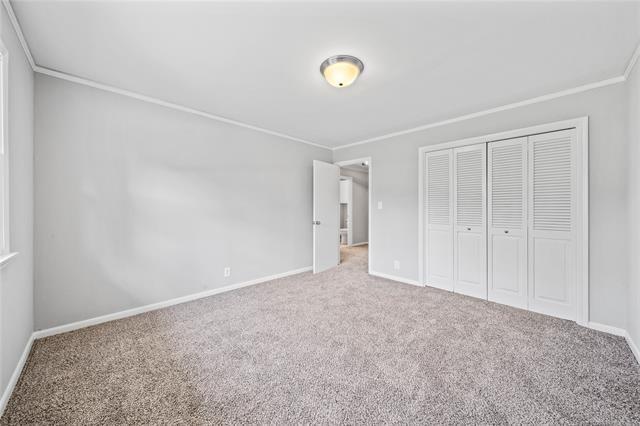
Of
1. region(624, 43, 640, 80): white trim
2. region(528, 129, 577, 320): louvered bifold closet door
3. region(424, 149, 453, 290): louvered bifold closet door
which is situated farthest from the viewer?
region(424, 149, 453, 290): louvered bifold closet door

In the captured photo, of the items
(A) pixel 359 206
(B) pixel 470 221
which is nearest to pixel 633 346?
(B) pixel 470 221

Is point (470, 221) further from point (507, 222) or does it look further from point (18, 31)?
point (18, 31)

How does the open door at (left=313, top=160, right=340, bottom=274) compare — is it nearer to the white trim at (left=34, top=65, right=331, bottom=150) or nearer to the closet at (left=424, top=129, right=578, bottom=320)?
the white trim at (left=34, top=65, right=331, bottom=150)

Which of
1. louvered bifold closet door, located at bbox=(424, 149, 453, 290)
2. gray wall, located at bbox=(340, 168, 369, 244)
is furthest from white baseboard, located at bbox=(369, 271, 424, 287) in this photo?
gray wall, located at bbox=(340, 168, 369, 244)

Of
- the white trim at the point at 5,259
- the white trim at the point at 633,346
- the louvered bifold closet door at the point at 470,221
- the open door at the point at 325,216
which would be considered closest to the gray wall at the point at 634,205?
the white trim at the point at 633,346

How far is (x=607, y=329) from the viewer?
2.40 metres

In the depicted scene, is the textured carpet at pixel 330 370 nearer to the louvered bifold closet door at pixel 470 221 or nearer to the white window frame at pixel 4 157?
the louvered bifold closet door at pixel 470 221

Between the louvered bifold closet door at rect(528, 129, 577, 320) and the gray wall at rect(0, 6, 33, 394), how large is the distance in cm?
450

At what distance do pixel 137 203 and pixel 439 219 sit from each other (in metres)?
3.80

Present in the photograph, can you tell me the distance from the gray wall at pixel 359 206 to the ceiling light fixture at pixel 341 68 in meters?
5.38

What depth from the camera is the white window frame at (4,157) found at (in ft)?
5.16

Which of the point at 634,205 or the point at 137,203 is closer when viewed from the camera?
the point at 634,205

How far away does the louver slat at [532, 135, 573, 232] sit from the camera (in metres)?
2.64

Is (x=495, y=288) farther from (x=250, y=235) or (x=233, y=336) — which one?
(x=250, y=235)
